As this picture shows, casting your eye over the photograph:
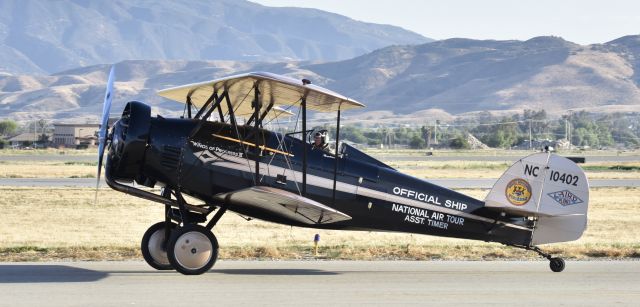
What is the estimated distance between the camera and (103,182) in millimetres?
42156

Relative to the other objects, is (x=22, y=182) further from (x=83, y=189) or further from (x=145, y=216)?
(x=145, y=216)

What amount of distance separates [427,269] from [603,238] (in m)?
7.91

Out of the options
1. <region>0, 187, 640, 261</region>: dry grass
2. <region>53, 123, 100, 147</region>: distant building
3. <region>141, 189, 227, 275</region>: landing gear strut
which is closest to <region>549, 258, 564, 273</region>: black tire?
<region>0, 187, 640, 261</region>: dry grass

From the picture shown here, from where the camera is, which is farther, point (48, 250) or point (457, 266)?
point (48, 250)

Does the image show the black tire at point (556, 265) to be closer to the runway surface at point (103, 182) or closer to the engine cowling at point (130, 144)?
the engine cowling at point (130, 144)

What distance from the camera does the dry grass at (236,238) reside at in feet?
Answer: 57.1

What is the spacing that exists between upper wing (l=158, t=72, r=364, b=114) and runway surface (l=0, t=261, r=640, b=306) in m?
2.56

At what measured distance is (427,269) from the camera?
51.2 ft

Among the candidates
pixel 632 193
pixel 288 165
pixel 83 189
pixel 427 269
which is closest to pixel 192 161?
pixel 288 165

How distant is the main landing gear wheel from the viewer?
546 inches

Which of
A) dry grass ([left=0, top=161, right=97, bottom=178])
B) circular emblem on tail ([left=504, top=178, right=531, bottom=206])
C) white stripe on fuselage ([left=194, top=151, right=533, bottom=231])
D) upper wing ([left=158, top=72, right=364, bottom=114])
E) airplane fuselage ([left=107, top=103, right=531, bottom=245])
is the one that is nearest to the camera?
upper wing ([left=158, top=72, right=364, bottom=114])

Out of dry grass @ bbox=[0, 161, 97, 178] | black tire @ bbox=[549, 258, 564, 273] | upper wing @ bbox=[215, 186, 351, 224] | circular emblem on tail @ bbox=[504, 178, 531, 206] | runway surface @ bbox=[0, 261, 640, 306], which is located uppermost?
circular emblem on tail @ bbox=[504, 178, 531, 206]

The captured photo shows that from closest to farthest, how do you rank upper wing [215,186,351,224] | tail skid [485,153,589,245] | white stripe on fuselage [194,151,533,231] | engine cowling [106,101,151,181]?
upper wing [215,186,351,224] → engine cowling [106,101,151,181] → white stripe on fuselage [194,151,533,231] → tail skid [485,153,589,245]

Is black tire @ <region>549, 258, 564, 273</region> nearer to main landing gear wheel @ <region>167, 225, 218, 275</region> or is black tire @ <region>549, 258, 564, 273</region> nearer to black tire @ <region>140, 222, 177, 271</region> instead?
main landing gear wheel @ <region>167, 225, 218, 275</region>
